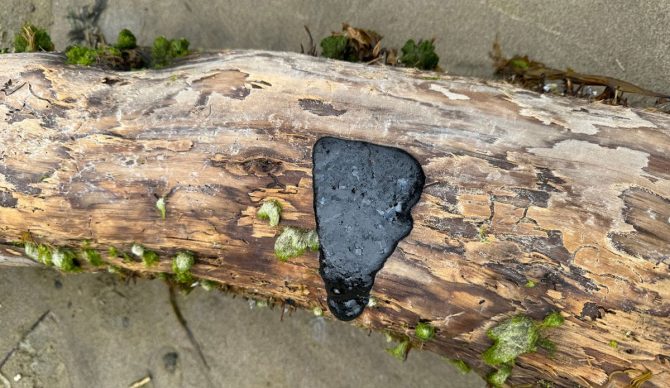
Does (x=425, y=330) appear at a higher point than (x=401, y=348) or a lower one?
higher

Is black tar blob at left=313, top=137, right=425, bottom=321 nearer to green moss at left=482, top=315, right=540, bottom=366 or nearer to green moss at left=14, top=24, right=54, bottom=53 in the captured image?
green moss at left=482, top=315, right=540, bottom=366

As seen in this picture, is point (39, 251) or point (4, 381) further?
point (4, 381)

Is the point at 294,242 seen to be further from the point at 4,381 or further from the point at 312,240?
the point at 4,381

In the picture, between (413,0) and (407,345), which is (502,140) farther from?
(413,0)

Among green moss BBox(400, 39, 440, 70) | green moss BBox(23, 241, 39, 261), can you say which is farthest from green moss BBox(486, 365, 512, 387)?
green moss BBox(23, 241, 39, 261)

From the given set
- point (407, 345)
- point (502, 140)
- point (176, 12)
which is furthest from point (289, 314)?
point (176, 12)

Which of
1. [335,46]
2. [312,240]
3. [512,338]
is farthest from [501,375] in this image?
[335,46]
